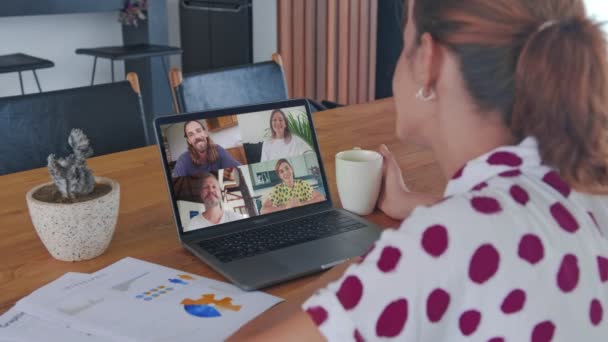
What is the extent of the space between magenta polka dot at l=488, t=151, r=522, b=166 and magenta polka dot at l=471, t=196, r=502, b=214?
3.1 inches

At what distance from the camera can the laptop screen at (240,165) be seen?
1225 millimetres

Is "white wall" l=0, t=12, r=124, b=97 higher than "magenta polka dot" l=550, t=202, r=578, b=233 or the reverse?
the reverse

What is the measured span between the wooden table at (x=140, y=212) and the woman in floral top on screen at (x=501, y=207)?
39 cm

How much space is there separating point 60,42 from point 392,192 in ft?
12.2

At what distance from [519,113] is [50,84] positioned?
431cm

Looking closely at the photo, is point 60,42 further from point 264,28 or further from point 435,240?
point 435,240

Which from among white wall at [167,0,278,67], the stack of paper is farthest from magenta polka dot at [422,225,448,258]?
white wall at [167,0,278,67]

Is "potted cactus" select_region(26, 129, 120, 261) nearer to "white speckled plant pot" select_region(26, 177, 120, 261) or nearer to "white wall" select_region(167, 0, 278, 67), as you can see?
"white speckled plant pot" select_region(26, 177, 120, 261)

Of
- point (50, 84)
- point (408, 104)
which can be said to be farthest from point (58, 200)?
point (50, 84)

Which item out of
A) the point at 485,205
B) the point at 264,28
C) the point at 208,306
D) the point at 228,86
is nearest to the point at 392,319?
the point at 485,205

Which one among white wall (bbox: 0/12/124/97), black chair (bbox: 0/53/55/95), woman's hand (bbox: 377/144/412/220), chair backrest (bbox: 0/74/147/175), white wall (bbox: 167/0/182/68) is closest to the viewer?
woman's hand (bbox: 377/144/412/220)

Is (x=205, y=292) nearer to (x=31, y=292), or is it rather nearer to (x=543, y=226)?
(x=31, y=292)

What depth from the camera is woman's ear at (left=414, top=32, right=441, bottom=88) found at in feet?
2.60

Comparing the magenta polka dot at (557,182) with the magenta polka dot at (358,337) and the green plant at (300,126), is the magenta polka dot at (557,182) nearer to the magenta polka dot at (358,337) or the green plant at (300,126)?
the magenta polka dot at (358,337)
